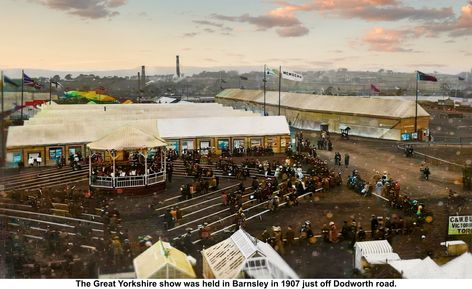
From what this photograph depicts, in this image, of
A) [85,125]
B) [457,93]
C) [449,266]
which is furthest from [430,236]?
[457,93]

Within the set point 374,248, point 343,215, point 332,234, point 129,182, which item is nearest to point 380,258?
point 374,248

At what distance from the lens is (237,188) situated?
80.5 ft

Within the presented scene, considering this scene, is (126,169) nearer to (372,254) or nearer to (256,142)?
(256,142)

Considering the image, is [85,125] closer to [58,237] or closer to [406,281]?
[58,237]

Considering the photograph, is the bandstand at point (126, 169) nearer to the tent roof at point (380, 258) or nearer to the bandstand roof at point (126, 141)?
the bandstand roof at point (126, 141)

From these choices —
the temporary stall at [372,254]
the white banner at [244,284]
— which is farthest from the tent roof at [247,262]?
the temporary stall at [372,254]

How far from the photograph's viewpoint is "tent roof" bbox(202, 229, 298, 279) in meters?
12.3

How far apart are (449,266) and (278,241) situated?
18.2ft

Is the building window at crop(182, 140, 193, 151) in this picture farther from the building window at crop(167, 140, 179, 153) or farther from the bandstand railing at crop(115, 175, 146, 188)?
the bandstand railing at crop(115, 175, 146, 188)

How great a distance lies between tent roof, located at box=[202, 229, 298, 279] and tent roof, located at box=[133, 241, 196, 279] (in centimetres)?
83

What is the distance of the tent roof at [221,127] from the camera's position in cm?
3353

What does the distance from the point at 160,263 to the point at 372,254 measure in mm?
6181

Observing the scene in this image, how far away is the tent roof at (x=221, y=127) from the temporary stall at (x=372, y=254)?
2041cm

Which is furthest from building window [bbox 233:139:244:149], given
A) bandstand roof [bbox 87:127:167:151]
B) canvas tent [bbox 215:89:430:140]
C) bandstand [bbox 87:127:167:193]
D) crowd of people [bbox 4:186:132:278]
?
canvas tent [bbox 215:89:430:140]
